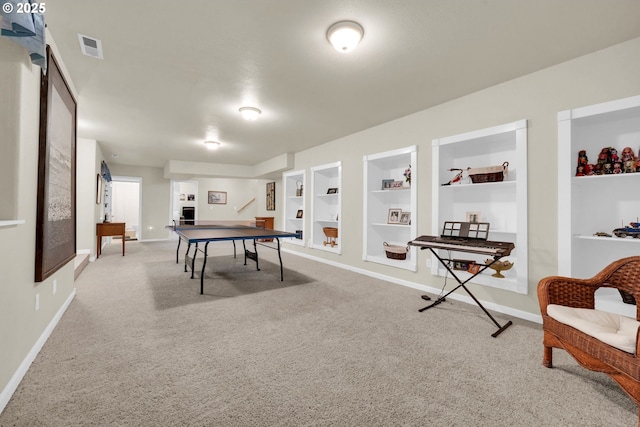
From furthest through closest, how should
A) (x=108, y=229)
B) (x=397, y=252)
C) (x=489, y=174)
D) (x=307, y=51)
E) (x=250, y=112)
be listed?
(x=108, y=229) < (x=397, y=252) < (x=250, y=112) < (x=489, y=174) < (x=307, y=51)

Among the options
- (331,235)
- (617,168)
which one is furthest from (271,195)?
(617,168)

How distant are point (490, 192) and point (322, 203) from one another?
3.42 m

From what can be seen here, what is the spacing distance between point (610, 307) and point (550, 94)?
1.98 m

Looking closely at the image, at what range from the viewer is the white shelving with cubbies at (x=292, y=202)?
684 cm

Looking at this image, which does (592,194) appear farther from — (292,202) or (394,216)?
(292,202)

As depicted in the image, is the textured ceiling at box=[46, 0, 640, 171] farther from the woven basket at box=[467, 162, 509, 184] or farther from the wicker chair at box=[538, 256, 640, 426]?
the wicker chair at box=[538, 256, 640, 426]

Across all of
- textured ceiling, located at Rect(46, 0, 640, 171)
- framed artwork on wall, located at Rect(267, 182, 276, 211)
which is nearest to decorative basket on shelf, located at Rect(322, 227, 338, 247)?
textured ceiling, located at Rect(46, 0, 640, 171)

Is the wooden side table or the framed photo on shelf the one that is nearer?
the wooden side table

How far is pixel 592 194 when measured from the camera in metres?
2.54

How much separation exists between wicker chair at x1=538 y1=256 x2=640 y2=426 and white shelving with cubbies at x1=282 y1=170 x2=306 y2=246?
17.4 feet

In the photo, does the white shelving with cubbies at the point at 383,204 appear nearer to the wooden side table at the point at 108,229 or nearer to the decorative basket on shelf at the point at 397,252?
the decorative basket on shelf at the point at 397,252

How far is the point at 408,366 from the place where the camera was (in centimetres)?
182

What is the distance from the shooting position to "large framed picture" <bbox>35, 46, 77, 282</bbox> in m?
1.92

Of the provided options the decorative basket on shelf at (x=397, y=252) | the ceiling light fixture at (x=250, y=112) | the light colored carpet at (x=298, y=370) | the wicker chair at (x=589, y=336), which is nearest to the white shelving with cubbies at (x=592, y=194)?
the wicker chair at (x=589, y=336)
